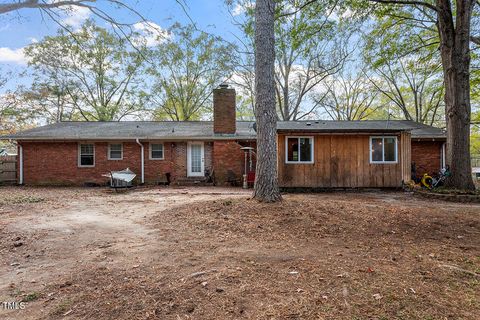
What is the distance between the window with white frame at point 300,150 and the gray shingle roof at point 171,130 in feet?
1.87

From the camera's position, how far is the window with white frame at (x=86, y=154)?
1445cm

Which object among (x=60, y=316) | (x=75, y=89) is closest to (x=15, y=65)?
(x=75, y=89)

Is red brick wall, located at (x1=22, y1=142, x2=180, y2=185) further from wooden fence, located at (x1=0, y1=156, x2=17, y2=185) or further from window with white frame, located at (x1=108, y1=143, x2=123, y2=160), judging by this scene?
wooden fence, located at (x1=0, y1=156, x2=17, y2=185)

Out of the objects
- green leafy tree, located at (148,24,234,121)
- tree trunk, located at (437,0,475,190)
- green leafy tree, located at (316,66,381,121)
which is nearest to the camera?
tree trunk, located at (437,0,475,190)

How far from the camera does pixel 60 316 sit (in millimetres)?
2307

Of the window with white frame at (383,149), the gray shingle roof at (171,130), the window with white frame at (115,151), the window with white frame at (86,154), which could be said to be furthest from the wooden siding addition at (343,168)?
the window with white frame at (86,154)

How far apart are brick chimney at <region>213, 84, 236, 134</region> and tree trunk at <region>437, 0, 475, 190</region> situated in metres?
9.38

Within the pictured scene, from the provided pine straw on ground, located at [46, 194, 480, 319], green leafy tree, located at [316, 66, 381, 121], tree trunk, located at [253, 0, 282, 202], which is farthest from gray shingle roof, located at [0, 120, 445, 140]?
green leafy tree, located at [316, 66, 381, 121]

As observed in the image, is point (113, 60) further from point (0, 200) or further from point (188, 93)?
point (0, 200)

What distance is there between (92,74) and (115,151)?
585 inches

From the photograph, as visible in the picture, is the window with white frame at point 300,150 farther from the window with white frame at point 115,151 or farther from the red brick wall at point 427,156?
the window with white frame at point 115,151

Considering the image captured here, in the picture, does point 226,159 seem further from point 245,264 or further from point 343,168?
point 245,264

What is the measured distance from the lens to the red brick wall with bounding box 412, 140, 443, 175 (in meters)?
14.4

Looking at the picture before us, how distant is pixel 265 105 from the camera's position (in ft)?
22.3
